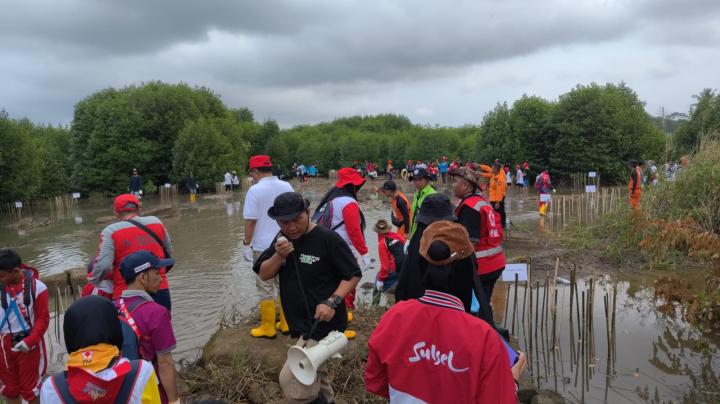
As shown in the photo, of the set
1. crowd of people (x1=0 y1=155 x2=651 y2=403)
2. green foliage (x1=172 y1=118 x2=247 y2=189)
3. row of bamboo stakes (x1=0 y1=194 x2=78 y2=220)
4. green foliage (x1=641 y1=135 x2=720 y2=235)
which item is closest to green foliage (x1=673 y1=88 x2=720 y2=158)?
green foliage (x1=641 y1=135 x2=720 y2=235)

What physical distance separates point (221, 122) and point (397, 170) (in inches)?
780

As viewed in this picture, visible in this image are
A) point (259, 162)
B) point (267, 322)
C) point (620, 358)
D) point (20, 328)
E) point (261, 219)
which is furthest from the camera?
point (620, 358)

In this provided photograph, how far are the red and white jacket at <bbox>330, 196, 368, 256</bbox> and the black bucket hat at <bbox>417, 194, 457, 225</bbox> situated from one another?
164 centimetres

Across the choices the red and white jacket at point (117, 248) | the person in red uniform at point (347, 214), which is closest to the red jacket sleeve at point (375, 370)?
the red and white jacket at point (117, 248)

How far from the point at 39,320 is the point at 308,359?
2942mm

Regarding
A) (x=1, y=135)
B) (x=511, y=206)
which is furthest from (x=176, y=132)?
(x=511, y=206)

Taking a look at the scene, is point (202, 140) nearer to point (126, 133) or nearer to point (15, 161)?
point (126, 133)

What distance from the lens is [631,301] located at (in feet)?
26.0

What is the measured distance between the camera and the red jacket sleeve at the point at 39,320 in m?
4.14

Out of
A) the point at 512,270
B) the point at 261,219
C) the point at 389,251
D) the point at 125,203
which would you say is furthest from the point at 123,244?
the point at 512,270

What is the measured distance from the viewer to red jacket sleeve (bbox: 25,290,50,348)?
4141 mm

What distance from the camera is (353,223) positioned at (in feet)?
17.3

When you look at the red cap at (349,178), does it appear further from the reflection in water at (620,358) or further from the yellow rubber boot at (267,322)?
the reflection in water at (620,358)

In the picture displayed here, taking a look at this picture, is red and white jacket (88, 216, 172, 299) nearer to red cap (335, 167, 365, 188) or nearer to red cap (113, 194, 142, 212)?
red cap (113, 194, 142, 212)
